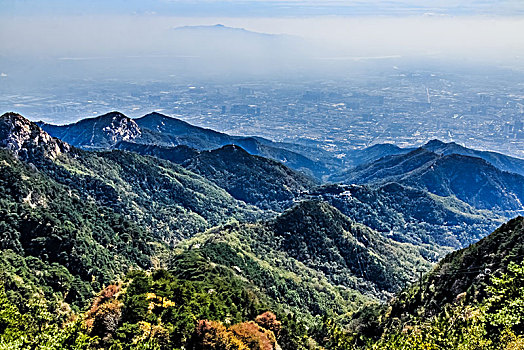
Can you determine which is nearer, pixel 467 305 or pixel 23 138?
pixel 467 305

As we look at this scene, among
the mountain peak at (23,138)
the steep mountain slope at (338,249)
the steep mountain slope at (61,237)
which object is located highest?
the mountain peak at (23,138)

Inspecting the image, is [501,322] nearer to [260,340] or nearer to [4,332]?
[260,340]

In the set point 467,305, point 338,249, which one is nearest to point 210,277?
point 467,305

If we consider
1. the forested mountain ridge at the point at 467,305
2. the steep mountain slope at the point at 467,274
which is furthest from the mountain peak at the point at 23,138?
the steep mountain slope at the point at 467,274

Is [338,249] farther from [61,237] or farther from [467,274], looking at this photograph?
[61,237]

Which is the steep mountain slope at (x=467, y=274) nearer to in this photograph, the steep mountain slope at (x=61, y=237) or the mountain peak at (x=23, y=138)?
the steep mountain slope at (x=61, y=237)

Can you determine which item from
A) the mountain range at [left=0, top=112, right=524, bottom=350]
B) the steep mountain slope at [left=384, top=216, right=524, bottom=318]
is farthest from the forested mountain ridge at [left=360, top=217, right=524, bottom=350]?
Answer: the mountain range at [left=0, top=112, right=524, bottom=350]

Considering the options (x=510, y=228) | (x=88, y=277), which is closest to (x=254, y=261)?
(x=88, y=277)

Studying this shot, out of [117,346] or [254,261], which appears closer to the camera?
[117,346]
